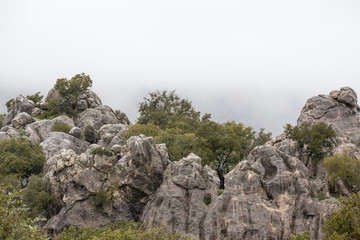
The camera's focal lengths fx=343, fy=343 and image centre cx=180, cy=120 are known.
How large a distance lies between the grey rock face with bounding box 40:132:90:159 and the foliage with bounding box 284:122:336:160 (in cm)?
5334

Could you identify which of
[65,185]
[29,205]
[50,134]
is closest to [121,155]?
[65,185]

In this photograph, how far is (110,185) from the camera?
178ft

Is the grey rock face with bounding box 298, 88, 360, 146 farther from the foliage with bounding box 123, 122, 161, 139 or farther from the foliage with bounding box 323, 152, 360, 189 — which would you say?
the foliage with bounding box 123, 122, 161, 139

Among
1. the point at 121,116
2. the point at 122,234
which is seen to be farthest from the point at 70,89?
the point at 122,234

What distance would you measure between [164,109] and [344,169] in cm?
8189

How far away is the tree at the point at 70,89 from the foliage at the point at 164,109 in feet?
73.9

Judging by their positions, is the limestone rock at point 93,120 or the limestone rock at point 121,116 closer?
the limestone rock at point 93,120

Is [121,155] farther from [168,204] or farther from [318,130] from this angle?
[318,130]

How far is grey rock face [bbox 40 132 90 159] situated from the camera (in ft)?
267

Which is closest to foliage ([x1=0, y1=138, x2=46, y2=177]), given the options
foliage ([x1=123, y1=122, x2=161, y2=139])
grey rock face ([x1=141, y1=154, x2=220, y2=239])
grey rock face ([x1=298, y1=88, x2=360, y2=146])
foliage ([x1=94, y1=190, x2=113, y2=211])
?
foliage ([x1=123, y1=122, x2=161, y2=139])

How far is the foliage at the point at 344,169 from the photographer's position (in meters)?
49.6

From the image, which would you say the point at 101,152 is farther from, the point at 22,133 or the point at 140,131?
the point at 22,133

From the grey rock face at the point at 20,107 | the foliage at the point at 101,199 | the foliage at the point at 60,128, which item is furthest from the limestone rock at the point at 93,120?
the foliage at the point at 101,199

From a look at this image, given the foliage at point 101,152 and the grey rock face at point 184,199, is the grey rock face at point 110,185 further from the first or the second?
the grey rock face at point 184,199
